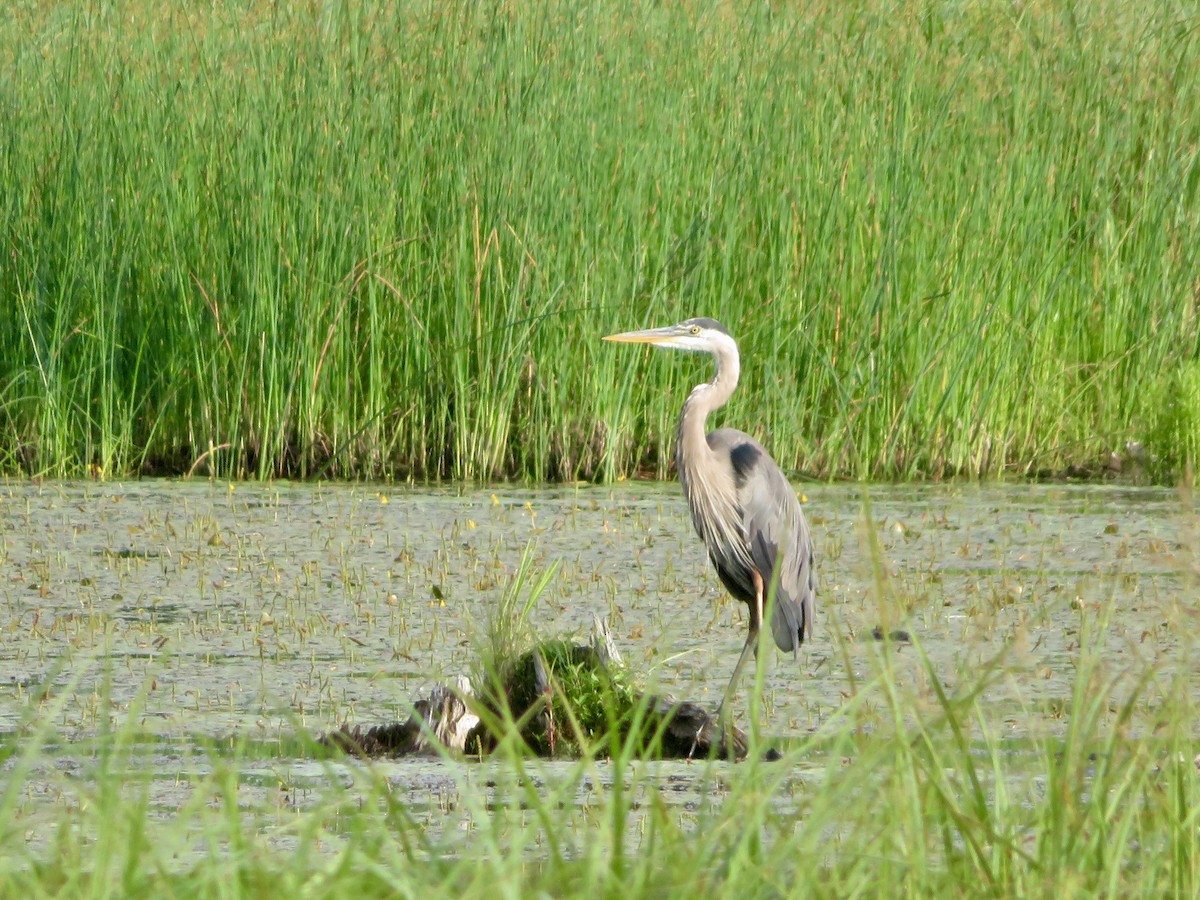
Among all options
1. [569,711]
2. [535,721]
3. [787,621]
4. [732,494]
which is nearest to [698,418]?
[732,494]

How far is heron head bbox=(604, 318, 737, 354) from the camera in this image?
5.05 metres

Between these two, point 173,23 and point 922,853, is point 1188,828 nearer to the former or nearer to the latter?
point 922,853

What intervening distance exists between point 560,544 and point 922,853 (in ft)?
12.3

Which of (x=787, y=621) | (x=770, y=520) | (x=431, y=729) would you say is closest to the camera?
(x=431, y=729)

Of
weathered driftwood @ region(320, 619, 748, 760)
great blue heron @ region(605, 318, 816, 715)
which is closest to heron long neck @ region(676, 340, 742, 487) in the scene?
great blue heron @ region(605, 318, 816, 715)

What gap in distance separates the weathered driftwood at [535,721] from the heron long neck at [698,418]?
121 cm

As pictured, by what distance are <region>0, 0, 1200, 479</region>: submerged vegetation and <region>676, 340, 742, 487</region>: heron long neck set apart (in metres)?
1.36

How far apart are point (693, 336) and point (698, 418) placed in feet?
1.02

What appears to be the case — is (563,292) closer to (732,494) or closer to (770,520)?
(732,494)

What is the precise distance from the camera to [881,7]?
25.9 ft

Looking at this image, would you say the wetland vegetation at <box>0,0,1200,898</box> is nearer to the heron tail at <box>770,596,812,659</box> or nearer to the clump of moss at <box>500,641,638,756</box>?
the heron tail at <box>770,596,812,659</box>

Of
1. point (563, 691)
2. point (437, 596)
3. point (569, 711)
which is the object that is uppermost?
point (569, 711)

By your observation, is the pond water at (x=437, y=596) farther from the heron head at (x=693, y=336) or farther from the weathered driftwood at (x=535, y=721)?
the heron head at (x=693, y=336)

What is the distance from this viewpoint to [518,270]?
262 inches
